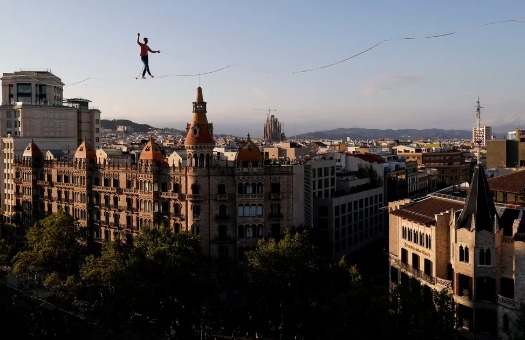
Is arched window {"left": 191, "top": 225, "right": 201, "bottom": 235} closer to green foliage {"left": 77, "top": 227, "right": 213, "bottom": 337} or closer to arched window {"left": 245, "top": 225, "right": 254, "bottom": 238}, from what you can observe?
arched window {"left": 245, "top": 225, "right": 254, "bottom": 238}

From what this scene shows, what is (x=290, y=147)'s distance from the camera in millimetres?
112562


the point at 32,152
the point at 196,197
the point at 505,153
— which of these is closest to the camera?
the point at 196,197

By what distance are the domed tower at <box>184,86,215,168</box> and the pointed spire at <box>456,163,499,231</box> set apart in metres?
36.2

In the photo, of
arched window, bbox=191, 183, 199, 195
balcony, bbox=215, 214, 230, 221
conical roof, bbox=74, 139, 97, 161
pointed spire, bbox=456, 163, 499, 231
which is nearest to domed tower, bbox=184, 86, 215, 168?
arched window, bbox=191, 183, 199, 195

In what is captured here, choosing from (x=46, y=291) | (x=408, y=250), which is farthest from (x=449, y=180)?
(x=46, y=291)

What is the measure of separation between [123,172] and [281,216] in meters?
25.6

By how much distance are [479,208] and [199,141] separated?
3876cm

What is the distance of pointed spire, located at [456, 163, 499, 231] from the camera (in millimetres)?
49312

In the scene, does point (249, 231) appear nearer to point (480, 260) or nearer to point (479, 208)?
point (479, 208)

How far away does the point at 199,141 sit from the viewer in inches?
3002

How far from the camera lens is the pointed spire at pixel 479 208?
49.3 metres

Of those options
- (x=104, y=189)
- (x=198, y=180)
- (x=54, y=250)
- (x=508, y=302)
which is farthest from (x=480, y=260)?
(x=104, y=189)

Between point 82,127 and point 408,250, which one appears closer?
point 408,250

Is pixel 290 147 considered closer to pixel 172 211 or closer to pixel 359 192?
pixel 359 192
